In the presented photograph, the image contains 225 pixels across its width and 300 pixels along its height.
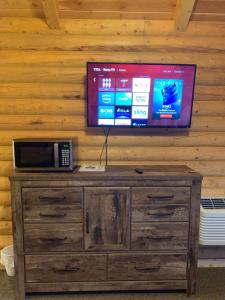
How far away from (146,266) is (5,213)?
1.39 m

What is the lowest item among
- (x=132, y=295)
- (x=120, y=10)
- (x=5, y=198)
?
(x=132, y=295)

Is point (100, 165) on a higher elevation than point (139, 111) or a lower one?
lower

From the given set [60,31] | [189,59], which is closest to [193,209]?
[189,59]

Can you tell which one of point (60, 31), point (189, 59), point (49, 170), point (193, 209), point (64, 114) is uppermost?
point (60, 31)

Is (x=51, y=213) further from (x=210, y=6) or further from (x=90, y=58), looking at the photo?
(x=210, y=6)

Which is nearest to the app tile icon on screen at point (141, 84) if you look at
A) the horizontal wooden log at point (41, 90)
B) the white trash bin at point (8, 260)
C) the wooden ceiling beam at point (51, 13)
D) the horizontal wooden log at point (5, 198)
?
the horizontal wooden log at point (41, 90)

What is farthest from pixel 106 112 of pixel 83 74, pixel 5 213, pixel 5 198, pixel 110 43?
pixel 5 213

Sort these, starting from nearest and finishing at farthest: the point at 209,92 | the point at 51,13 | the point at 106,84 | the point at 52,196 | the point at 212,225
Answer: the point at 52,196 → the point at 51,13 → the point at 106,84 → the point at 212,225 → the point at 209,92

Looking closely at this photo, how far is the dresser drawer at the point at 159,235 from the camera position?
2.28m

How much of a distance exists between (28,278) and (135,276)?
85 centimetres

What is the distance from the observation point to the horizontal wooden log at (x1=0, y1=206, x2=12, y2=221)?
8.95 ft

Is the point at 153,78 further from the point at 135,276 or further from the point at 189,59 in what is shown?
the point at 135,276

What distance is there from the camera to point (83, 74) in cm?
262

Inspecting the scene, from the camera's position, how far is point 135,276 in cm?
232
